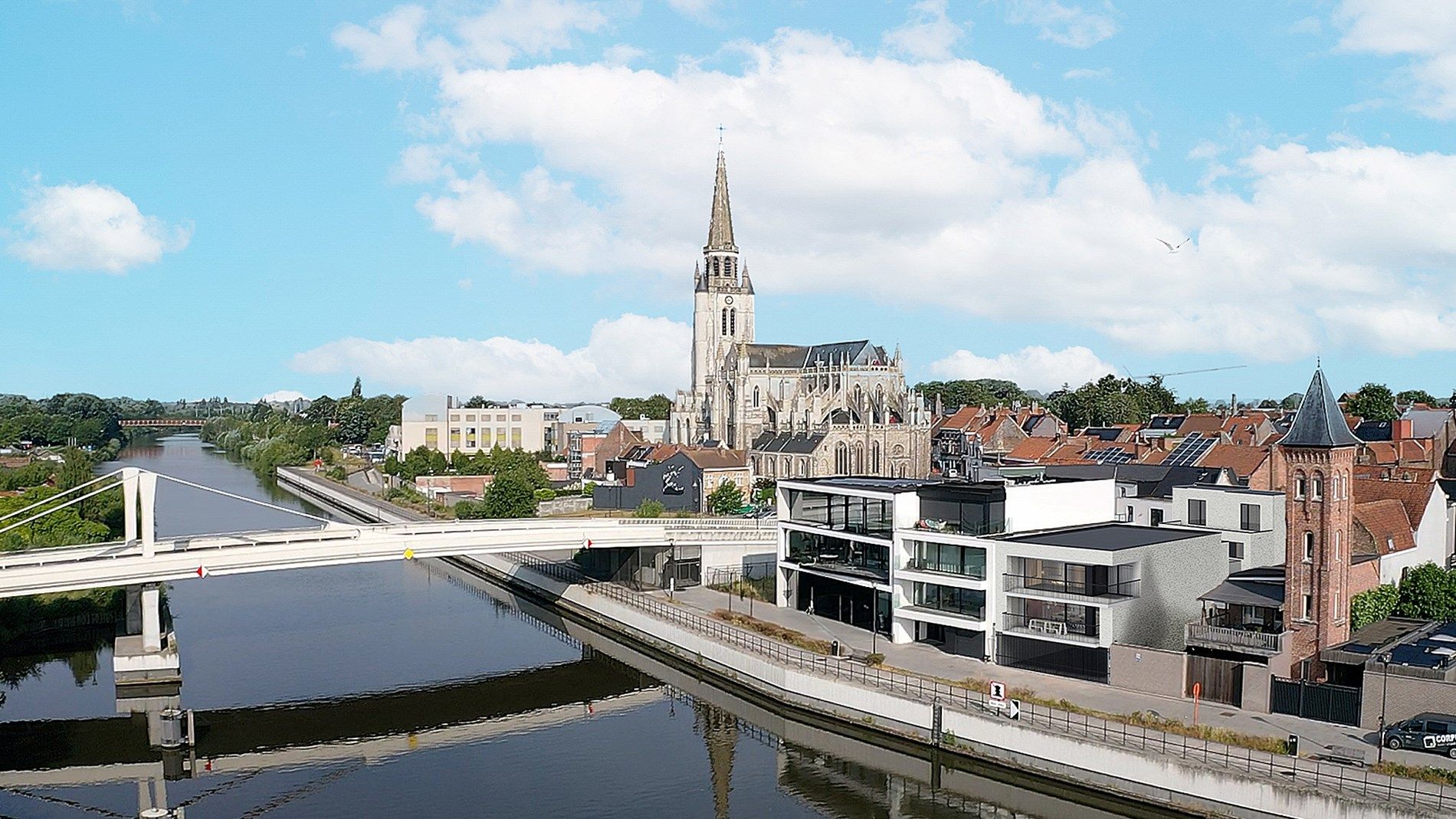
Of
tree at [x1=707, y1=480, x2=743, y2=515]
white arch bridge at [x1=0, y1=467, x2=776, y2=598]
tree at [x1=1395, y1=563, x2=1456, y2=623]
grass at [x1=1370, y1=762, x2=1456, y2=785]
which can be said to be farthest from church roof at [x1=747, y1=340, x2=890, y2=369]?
grass at [x1=1370, y1=762, x2=1456, y2=785]

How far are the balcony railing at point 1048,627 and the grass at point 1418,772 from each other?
9008 millimetres

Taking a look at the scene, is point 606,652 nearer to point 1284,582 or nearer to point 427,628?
point 427,628

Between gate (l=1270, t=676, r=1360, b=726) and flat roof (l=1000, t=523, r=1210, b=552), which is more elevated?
flat roof (l=1000, t=523, r=1210, b=552)

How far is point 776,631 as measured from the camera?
41.3 metres

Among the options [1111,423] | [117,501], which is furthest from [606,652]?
[1111,423]

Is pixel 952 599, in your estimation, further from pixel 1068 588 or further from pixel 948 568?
pixel 1068 588

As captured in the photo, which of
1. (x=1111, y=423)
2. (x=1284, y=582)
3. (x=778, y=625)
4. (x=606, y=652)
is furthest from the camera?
(x=1111, y=423)

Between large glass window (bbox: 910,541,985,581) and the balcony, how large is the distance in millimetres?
1188

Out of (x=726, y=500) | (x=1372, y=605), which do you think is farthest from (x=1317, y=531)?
(x=726, y=500)

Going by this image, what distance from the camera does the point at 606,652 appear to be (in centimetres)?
4544

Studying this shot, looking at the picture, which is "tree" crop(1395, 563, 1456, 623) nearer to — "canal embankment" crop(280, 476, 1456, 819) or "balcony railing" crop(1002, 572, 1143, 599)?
"balcony railing" crop(1002, 572, 1143, 599)

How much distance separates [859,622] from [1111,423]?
253ft

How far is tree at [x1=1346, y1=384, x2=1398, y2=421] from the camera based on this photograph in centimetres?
9581

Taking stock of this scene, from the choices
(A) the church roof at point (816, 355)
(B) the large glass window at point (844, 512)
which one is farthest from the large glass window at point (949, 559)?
(A) the church roof at point (816, 355)
